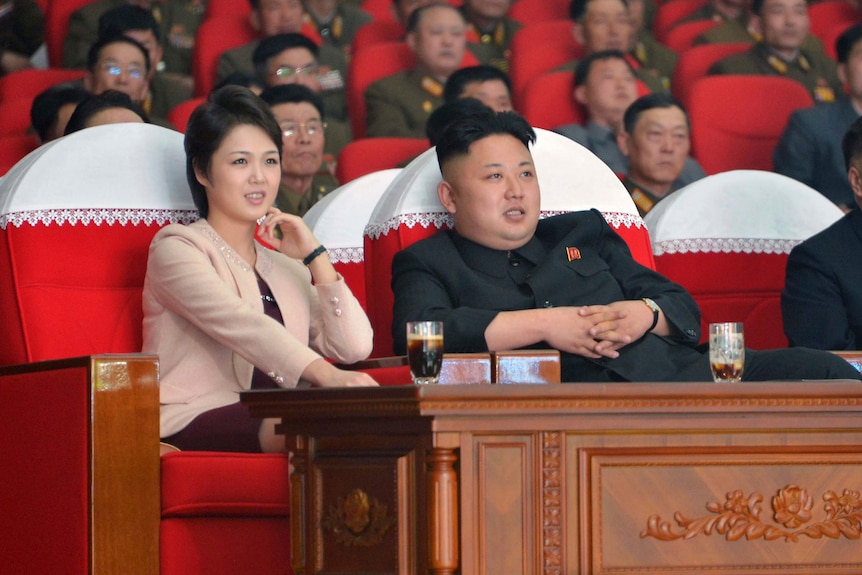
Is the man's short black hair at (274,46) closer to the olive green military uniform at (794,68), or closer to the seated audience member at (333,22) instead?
the seated audience member at (333,22)

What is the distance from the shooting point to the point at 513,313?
205 centimetres

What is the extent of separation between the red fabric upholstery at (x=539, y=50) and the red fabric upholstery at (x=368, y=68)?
0.40 meters

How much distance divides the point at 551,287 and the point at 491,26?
320 cm

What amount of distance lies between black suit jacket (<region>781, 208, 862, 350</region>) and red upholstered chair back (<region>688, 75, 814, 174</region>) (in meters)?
1.81

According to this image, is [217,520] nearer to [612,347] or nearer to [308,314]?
[308,314]

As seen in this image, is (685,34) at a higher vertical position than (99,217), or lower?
higher

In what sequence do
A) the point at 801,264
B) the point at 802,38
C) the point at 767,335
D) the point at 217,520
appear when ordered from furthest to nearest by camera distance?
1. the point at 802,38
2. the point at 767,335
3. the point at 801,264
4. the point at 217,520

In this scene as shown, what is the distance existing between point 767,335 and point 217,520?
1405 millimetres

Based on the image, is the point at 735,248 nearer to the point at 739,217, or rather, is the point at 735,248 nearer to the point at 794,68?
the point at 739,217

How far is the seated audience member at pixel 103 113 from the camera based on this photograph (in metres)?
2.72

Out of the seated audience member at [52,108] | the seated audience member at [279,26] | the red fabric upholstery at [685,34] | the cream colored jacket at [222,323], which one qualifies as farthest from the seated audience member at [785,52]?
the cream colored jacket at [222,323]

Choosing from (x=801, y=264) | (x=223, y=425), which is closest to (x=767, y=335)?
(x=801, y=264)

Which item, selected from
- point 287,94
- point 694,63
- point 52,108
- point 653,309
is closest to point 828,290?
point 653,309

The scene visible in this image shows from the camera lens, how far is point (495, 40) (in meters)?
5.20
